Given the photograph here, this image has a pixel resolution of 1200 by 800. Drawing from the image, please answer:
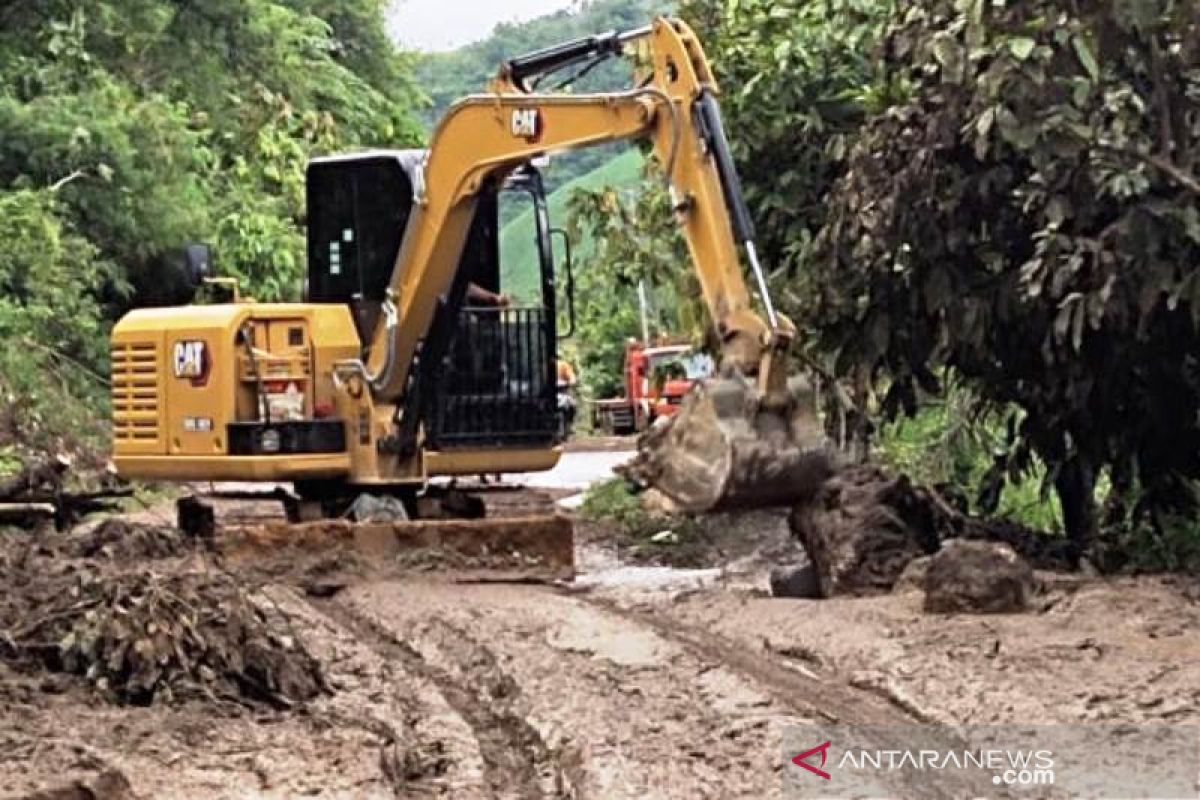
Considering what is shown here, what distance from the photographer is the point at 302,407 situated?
1405cm

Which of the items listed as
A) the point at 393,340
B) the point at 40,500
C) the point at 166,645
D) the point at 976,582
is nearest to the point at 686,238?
the point at 393,340

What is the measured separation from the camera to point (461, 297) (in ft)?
45.8

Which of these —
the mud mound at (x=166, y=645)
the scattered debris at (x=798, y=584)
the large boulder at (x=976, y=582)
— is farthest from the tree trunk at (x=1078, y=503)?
the mud mound at (x=166, y=645)

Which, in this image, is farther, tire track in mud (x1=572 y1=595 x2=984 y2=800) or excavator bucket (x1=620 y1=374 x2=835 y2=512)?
excavator bucket (x1=620 y1=374 x2=835 y2=512)

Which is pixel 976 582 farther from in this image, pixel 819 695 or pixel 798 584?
pixel 819 695

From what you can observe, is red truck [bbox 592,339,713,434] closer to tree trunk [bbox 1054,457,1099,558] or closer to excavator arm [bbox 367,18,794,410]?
tree trunk [bbox 1054,457,1099,558]

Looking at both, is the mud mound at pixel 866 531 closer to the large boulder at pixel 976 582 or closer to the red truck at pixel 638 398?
the large boulder at pixel 976 582

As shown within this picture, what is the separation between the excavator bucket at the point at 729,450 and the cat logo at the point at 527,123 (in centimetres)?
265

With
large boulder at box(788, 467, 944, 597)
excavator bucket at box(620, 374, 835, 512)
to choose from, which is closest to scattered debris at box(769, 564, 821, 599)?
large boulder at box(788, 467, 944, 597)

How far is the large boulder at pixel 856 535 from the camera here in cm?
1205

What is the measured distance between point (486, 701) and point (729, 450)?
7.84 feet

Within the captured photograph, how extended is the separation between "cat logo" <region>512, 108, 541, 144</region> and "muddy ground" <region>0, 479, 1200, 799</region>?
9.50 ft

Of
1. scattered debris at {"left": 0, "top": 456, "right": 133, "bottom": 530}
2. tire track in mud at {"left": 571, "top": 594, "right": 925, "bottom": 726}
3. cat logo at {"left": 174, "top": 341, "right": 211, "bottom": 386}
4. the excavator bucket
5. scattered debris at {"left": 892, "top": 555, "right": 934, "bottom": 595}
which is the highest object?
cat logo at {"left": 174, "top": 341, "right": 211, "bottom": 386}

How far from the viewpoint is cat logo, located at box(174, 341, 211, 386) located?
13984mm
